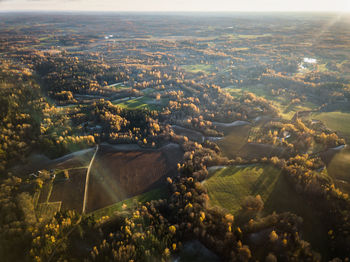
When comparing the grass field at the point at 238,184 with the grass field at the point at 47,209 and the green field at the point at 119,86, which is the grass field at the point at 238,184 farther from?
the green field at the point at 119,86

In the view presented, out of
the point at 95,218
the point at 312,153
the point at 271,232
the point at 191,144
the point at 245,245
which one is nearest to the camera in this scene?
the point at 245,245

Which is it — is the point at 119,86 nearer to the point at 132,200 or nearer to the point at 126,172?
the point at 126,172

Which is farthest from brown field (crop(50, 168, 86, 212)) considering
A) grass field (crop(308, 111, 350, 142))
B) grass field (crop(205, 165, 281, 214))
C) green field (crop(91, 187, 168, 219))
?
grass field (crop(308, 111, 350, 142))

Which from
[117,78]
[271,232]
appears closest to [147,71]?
[117,78]

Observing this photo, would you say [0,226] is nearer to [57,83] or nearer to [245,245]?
A: [245,245]

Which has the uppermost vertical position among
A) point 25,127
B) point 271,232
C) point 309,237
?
point 25,127

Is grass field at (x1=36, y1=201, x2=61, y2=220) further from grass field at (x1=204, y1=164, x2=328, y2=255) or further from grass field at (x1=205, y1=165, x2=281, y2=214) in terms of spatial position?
grass field at (x1=205, y1=165, x2=281, y2=214)
